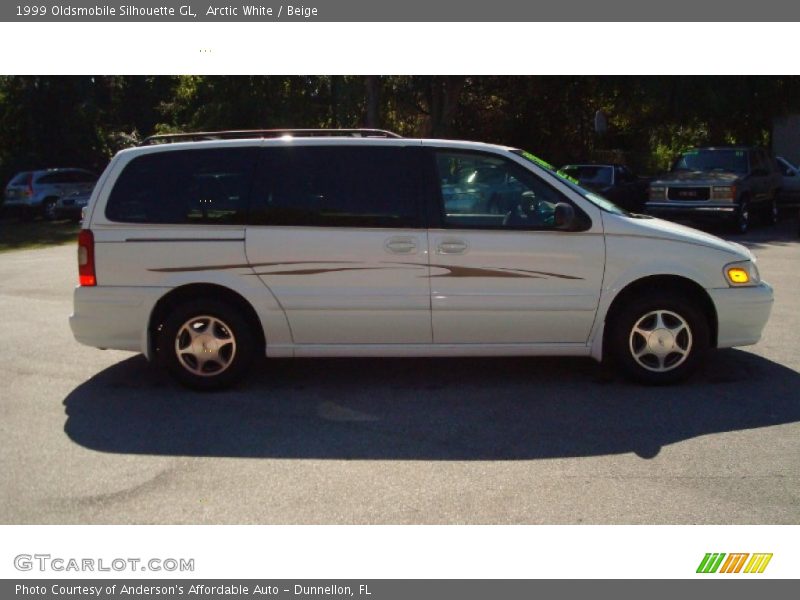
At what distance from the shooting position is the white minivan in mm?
6730

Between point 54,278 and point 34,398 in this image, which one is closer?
point 34,398

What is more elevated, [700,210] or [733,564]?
[700,210]

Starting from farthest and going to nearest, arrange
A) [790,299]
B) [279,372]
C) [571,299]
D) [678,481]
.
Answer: [790,299]
[279,372]
[571,299]
[678,481]

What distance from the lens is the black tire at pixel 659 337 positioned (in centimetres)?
684

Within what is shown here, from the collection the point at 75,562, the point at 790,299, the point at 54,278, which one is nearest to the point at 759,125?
the point at 790,299

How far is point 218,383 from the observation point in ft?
22.6

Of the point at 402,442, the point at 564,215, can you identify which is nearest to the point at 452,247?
the point at 564,215

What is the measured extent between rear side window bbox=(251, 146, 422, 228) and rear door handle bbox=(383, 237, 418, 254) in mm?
119

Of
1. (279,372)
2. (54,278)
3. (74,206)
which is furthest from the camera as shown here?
(74,206)

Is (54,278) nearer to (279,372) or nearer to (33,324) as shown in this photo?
(33,324)

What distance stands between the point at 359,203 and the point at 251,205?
0.82 m

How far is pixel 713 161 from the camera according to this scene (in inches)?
773

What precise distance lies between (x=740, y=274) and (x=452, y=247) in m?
2.23

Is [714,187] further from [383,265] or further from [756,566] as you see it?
[756,566]
